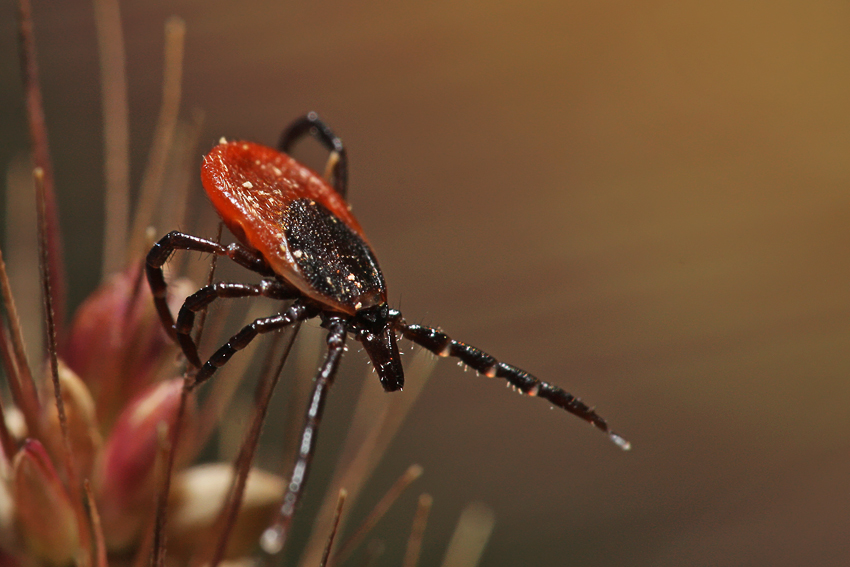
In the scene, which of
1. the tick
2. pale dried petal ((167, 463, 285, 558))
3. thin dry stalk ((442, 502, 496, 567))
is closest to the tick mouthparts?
the tick

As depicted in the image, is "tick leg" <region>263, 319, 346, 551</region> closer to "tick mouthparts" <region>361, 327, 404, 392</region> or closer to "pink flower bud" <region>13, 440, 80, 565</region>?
"tick mouthparts" <region>361, 327, 404, 392</region>

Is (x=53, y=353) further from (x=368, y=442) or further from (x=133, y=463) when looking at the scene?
(x=368, y=442)

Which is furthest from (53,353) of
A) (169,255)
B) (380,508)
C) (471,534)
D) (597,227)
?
(597,227)

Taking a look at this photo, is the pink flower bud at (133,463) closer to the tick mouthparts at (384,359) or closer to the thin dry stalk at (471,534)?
the tick mouthparts at (384,359)

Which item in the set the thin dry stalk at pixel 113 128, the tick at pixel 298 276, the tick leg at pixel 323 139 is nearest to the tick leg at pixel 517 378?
the tick at pixel 298 276

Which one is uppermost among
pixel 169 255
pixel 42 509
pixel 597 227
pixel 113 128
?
pixel 597 227

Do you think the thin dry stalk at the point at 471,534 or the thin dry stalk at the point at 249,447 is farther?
the thin dry stalk at the point at 471,534
